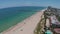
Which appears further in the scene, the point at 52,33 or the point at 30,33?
the point at 30,33

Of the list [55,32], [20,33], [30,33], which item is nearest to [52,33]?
[55,32]

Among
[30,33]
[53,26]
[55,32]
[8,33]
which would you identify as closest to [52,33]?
[55,32]

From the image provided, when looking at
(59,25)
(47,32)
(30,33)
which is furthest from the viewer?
(30,33)

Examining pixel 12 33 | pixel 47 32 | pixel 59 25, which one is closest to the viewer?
pixel 47 32

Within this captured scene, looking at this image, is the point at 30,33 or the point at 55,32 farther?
the point at 30,33

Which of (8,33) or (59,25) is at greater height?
(59,25)

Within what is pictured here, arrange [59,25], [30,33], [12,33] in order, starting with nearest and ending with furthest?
[59,25] < [30,33] < [12,33]

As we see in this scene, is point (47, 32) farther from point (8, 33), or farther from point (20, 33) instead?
point (8, 33)

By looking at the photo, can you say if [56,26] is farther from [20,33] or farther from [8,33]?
[8,33]

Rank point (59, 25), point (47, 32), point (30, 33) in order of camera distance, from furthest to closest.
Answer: point (30, 33)
point (59, 25)
point (47, 32)
